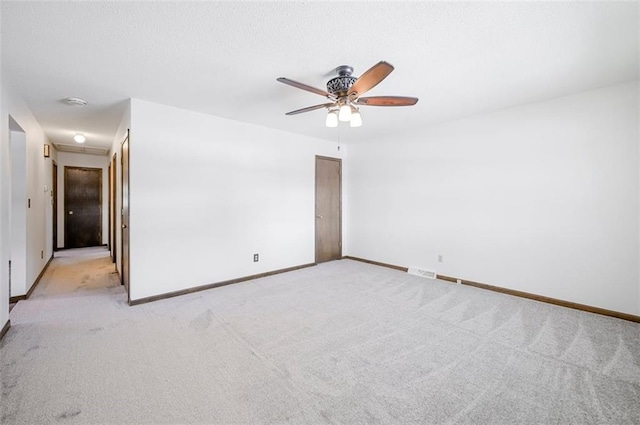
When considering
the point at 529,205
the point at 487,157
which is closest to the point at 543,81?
the point at 487,157

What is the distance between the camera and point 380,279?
4.42m

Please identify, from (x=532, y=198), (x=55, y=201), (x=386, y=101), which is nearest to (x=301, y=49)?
(x=386, y=101)

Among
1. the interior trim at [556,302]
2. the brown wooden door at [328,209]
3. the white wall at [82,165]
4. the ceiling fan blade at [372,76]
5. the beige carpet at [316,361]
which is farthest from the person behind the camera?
the white wall at [82,165]

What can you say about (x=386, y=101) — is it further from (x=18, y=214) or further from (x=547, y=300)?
(x=18, y=214)

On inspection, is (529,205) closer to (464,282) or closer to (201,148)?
(464,282)

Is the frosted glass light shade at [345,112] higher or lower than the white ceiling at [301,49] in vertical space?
lower

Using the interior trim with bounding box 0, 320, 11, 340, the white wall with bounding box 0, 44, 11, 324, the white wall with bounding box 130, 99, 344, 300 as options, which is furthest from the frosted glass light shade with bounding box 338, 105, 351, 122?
the interior trim with bounding box 0, 320, 11, 340

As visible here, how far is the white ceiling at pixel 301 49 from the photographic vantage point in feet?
5.97

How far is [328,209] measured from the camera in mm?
5715

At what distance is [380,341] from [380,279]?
197 centimetres

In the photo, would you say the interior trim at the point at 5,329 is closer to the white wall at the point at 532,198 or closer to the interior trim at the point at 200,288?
the interior trim at the point at 200,288

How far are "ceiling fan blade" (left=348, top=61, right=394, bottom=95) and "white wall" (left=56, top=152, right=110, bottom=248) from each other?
7721mm

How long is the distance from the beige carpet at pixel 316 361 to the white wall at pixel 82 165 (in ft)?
14.3

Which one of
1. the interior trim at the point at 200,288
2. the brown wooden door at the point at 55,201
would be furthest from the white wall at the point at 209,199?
the brown wooden door at the point at 55,201
